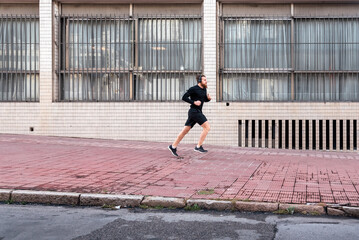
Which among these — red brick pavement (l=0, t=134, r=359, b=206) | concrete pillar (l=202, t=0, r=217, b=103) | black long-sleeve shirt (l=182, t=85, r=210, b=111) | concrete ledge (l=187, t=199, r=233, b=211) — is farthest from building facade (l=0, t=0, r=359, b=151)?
concrete ledge (l=187, t=199, r=233, b=211)

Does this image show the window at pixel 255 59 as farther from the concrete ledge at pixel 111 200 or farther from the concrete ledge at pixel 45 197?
the concrete ledge at pixel 45 197

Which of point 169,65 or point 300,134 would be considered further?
point 169,65

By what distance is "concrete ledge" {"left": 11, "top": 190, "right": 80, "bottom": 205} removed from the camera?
509 centimetres

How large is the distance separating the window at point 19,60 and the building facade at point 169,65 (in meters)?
0.03

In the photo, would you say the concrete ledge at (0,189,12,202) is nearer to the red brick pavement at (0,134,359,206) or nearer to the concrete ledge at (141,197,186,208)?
the red brick pavement at (0,134,359,206)

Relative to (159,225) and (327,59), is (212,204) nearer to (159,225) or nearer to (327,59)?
(159,225)

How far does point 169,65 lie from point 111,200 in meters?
9.38

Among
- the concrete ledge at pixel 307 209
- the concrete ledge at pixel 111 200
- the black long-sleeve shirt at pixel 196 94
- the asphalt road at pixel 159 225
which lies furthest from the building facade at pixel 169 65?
the asphalt road at pixel 159 225

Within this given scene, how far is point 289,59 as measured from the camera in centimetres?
1388

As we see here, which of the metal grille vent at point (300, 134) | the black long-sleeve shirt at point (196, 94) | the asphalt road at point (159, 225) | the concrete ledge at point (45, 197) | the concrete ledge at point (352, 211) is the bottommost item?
the asphalt road at point (159, 225)

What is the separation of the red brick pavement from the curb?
21cm

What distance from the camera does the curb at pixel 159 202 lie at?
4.67 meters

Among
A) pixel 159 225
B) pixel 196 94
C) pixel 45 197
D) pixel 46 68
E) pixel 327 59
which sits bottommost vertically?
pixel 159 225

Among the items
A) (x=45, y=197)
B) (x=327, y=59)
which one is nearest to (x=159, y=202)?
(x=45, y=197)
